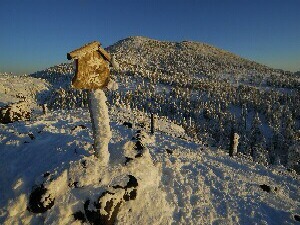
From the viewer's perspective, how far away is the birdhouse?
12648mm

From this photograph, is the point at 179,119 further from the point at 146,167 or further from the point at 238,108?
the point at 146,167

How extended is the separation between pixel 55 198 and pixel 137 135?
9.91m

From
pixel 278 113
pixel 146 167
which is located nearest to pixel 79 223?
pixel 146 167

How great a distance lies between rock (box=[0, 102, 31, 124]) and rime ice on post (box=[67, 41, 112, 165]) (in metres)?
15.1

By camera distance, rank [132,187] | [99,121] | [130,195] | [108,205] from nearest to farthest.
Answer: [108,205] → [130,195] → [132,187] → [99,121]

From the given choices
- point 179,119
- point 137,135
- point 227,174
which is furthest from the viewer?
point 179,119

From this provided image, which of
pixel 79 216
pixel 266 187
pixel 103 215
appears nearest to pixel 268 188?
pixel 266 187

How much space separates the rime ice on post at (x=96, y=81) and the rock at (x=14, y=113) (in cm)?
1512

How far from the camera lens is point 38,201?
456 inches

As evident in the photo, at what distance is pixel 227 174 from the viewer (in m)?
17.5

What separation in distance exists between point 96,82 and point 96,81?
0.16 feet

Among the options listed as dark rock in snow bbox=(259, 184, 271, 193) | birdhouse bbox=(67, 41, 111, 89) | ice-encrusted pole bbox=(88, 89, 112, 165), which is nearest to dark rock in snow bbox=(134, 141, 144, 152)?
ice-encrusted pole bbox=(88, 89, 112, 165)

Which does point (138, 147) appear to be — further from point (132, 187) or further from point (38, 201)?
point (38, 201)

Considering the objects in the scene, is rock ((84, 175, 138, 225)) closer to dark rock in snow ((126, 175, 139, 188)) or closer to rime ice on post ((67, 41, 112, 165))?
dark rock in snow ((126, 175, 139, 188))
